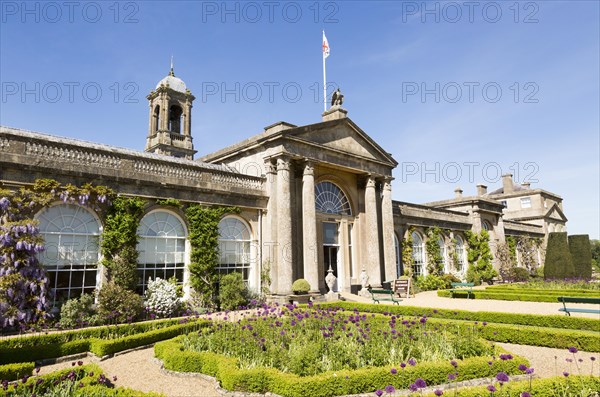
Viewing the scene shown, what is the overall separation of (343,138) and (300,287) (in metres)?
8.89

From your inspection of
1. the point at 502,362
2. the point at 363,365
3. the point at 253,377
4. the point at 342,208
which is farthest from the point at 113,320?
the point at 342,208

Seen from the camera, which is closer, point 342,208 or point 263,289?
point 263,289

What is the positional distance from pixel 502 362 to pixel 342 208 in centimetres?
1546

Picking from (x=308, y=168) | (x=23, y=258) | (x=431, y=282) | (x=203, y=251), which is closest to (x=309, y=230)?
(x=308, y=168)

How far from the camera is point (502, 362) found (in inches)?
284

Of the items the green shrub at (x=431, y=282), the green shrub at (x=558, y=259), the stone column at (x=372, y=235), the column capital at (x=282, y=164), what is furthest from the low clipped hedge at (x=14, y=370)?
the green shrub at (x=558, y=259)

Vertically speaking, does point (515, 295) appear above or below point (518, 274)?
below

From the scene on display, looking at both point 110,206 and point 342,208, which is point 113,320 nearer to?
point 110,206

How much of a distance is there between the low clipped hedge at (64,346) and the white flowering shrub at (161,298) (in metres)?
3.60

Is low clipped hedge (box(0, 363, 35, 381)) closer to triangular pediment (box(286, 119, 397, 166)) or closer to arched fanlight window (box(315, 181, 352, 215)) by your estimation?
triangular pediment (box(286, 119, 397, 166))

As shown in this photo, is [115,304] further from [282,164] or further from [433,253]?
[433,253]

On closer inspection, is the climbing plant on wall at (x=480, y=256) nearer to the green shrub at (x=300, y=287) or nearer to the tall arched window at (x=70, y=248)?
the green shrub at (x=300, y=287)

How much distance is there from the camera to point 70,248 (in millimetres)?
13156

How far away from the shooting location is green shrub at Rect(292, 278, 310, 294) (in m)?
17.2
